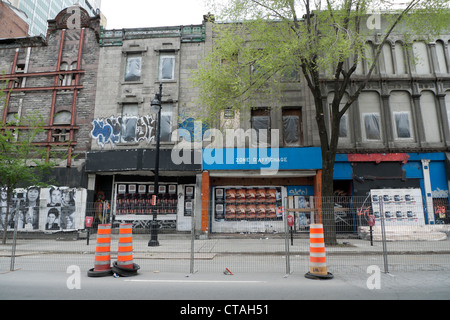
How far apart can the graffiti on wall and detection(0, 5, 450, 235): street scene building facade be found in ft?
0.22

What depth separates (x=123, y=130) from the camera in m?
18.3

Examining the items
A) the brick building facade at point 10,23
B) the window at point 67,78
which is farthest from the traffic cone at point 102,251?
the brick building facade at point 10,23

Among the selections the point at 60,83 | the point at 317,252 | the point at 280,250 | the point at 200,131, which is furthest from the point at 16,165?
the point at 317,252

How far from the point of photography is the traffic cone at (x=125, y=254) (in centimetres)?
670

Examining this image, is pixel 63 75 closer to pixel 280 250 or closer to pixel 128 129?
pixel 128 129

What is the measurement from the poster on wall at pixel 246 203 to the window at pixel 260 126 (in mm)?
3048

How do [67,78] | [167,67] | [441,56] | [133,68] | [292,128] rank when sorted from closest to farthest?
[292,128] < [441,56] < [167,67] < [133,68] < [67,78]

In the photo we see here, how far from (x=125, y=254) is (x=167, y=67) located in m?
14.9

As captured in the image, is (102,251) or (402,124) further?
(402,124)

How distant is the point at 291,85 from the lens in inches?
714

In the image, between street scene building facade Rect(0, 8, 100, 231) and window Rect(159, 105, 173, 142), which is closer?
street scene building facade Rect(0, 8, 100, 231)

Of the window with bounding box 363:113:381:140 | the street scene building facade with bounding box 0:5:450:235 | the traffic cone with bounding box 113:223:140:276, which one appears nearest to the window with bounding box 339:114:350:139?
the street scene building facade with bounding box 0:5:450:235

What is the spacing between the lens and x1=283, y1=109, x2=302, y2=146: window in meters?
17.8

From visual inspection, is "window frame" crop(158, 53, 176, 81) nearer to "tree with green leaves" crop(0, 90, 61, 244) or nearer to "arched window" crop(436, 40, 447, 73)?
"tree with green leaves" crop(0, 90, 61, 244)
